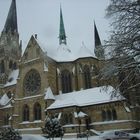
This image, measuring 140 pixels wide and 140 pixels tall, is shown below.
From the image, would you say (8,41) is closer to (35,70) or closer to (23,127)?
(35,70)

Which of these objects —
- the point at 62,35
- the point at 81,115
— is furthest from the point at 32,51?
the point at 81,115

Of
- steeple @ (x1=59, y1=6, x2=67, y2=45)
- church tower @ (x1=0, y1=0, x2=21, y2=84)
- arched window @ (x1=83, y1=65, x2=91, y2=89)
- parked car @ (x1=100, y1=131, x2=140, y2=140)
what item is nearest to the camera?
parked car @ (x1=100, y1=131, x2=140, y2=140)

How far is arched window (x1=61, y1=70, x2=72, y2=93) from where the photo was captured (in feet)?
155

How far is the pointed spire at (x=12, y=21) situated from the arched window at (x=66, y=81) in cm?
2796

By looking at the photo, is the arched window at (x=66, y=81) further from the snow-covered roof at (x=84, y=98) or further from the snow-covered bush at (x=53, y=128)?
the snow-covered bush at (x=53, y=128)

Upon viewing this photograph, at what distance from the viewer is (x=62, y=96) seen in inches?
1709

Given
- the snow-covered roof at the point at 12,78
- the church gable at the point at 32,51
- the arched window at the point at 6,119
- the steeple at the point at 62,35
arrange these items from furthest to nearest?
the steeple at the point at 62,35, the snow-covered roof at the point at 12,78, the arched window at the point at 6,119, the church gable at the point at 32,51

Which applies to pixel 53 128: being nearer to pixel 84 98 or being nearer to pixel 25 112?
pixel 84 98

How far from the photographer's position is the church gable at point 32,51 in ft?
153

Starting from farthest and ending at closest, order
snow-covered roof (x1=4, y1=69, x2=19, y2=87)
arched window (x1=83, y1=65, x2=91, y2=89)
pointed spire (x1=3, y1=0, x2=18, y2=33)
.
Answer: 1. pointed spire (x1=3, y1=0, x2=18, y2=33)
2. snow-covered roof (x1=4, y1=69, x2=19, y2=87)
3. arched window (x1=83, y1=65, x2=91, y2=89)

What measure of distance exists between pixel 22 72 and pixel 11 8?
30.1 metres

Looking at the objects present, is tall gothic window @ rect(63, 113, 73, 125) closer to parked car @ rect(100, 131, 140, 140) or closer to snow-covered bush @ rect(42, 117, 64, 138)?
snow-covered bush @ rect(42, 117, 64, 138)

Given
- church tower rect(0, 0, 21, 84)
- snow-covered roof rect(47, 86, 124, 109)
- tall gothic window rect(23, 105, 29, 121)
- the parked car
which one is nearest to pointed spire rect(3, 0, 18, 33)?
church tower rect(0, 0, 21, 84)

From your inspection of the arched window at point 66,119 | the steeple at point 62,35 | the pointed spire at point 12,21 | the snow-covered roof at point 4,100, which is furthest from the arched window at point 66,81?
the pointed spire at point 12,21
